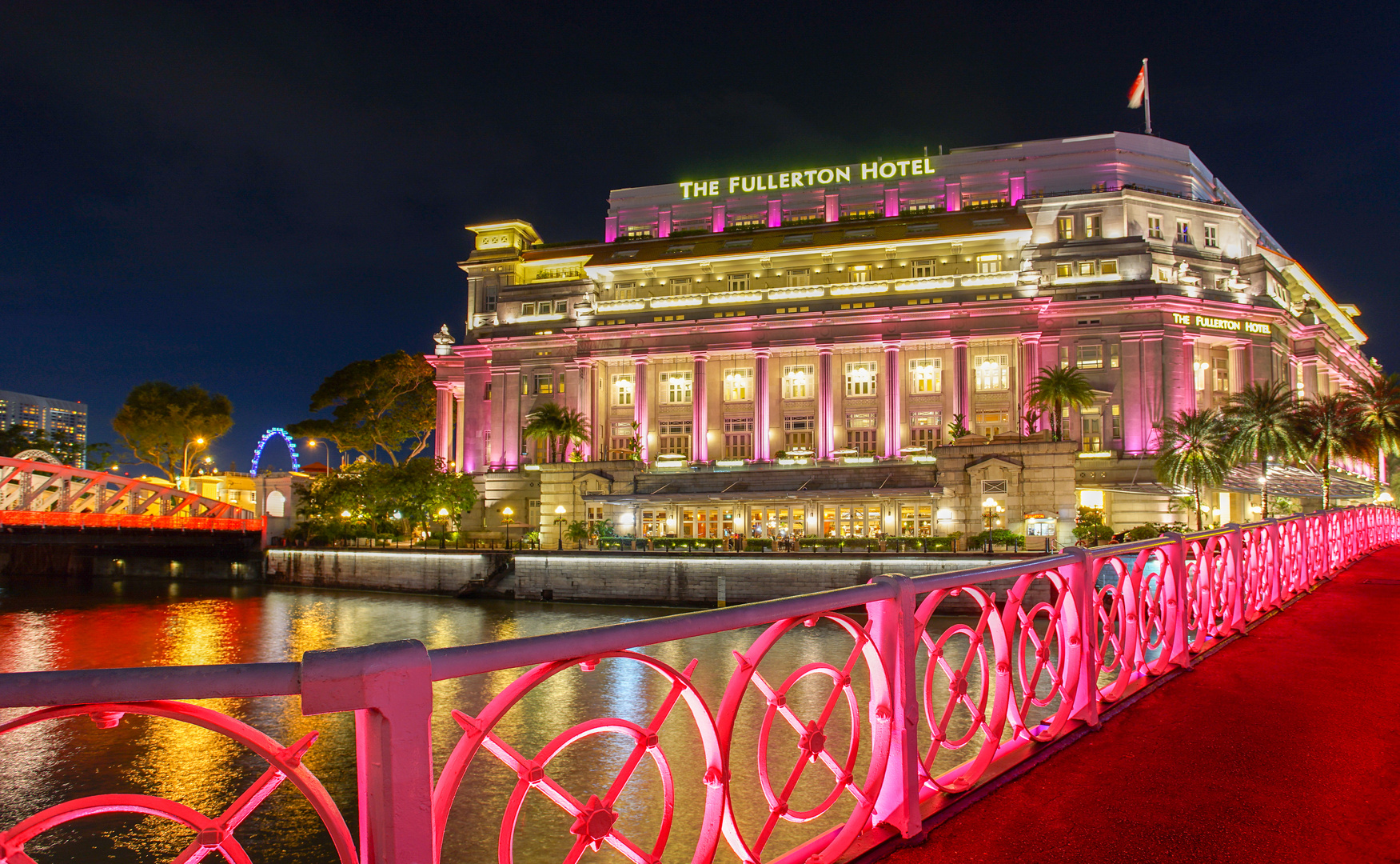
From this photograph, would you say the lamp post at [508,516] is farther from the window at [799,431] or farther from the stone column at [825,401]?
the stone column at [825,401]

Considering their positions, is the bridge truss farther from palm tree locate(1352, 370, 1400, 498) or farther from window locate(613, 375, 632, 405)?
palm tree locate(1352, 370, 1400, 498)

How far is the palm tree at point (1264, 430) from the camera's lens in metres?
46.8

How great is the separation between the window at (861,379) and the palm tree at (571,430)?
20462mm

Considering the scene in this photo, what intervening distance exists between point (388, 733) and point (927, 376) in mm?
64177

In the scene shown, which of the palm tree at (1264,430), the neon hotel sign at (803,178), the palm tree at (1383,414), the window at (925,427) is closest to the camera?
the palm tree at (1264,430)

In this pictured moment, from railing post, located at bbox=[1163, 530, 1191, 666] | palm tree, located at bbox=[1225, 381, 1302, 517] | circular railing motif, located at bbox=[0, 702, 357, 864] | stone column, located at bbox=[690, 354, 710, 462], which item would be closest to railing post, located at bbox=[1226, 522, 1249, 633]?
railing post, located at bbox=[1163, 530, 1191, 666]

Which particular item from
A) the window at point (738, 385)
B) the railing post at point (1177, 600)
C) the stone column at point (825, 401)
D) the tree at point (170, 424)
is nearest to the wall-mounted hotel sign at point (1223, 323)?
the stone column at point (825, 401)

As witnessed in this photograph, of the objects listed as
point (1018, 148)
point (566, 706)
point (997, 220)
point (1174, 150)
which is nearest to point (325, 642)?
point (566, 706)

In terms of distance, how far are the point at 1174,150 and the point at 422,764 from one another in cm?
7997

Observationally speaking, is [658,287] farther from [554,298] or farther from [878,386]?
[878,386]

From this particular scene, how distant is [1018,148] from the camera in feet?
228

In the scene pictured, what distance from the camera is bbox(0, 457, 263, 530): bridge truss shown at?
175ft

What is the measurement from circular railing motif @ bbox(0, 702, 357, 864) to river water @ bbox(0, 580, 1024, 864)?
72 cm

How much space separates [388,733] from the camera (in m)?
2.83
